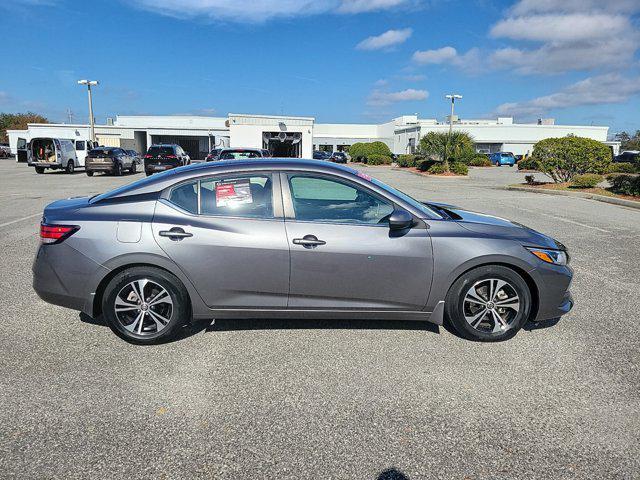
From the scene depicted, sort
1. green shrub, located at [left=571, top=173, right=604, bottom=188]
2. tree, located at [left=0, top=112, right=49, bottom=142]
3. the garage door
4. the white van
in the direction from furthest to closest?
tree, located at [left=0, top=112, right=49, bottom=142]
the garage door
the white van
green shrub, located at [left=571, top=173, right=604, bottom=188]

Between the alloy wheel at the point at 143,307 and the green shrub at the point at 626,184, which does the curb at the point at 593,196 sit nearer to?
the green shrub at the point at 626,184

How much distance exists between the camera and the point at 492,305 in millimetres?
3990

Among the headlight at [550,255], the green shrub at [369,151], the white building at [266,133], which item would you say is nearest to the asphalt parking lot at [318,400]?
the headlight at [550,255]

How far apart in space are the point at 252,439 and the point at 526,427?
170 centimetres

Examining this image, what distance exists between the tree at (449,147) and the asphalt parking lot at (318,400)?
29174 millimetres

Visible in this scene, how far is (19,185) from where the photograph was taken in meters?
19.3

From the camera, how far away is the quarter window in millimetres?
3932

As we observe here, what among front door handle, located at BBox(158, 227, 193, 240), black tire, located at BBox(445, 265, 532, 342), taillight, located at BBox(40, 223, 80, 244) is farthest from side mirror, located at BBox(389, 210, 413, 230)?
taillight, located at BBox(40, 223, 80, 244)

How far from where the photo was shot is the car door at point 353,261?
376cm

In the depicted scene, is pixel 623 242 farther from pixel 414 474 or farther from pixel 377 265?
pixel 414 474

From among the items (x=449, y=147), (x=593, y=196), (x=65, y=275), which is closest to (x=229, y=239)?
(x=65, y=275)

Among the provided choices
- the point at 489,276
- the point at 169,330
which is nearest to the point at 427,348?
the point at 489,276

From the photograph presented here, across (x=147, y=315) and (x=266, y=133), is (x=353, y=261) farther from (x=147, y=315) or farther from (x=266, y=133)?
(x=266, y=133)

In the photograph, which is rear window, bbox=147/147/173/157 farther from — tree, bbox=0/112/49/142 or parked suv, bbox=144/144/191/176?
tree, bbox=0/112/49/142
